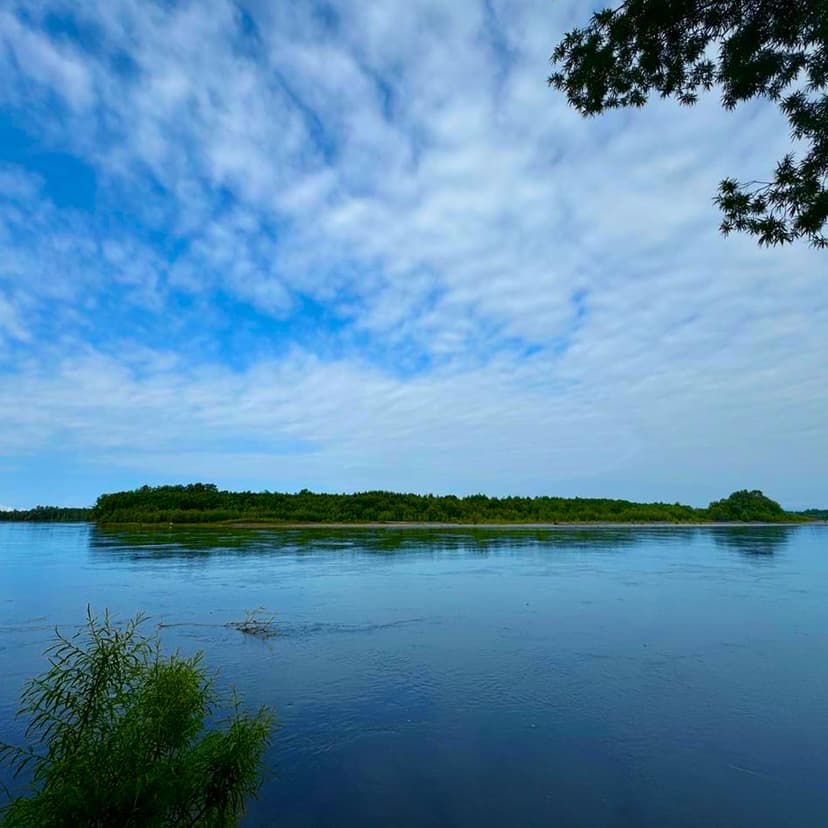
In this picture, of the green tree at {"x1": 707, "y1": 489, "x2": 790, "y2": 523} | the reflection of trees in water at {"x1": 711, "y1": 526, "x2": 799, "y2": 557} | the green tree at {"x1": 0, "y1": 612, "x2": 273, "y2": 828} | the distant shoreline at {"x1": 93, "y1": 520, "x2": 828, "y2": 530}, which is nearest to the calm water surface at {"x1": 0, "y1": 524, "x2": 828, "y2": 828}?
the green tree at {"x1": 0, "y1": 612, "x2": 273, "y2": 828}

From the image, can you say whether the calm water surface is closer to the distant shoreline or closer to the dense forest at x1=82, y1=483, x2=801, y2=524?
the distant shoreline

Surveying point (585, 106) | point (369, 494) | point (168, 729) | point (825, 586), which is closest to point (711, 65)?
point (585, 106)

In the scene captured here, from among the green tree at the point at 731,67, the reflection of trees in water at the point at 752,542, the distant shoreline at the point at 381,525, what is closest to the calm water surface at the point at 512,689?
the green tree at the point at 731,67

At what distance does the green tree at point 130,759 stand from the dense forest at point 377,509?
7900 cm

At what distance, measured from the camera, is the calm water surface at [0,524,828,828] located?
6.11 meters

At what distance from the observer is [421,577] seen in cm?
2325

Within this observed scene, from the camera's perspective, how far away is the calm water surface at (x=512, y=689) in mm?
6105

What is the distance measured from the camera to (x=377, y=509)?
88.1 meters

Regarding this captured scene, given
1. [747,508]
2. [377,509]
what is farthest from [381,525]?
[747,508]

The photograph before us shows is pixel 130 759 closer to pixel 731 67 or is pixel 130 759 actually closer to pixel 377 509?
pixel 731 67

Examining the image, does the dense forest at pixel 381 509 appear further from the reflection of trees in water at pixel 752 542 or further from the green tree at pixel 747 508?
the reflection of trees in water at pixel 752 542

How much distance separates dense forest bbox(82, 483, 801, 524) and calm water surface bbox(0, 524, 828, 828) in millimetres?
63485

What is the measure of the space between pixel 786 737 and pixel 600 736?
2501 millimetres

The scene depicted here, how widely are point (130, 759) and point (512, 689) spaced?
6769 mm
